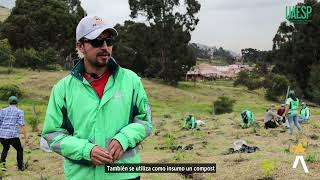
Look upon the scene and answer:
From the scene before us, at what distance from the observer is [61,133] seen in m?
2.98

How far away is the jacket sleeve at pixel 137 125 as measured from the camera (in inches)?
114

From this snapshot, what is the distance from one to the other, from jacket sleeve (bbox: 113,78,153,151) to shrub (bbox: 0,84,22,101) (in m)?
28.5

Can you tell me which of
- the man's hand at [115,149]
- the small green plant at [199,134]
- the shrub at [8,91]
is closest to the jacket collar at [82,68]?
the man's hand at [115,149]

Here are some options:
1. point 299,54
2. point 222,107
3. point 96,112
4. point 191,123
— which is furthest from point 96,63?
point 299,54

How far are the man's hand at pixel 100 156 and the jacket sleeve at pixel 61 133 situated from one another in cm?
3

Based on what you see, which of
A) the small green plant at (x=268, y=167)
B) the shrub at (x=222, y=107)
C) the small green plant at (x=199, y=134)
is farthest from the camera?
the shrub at (x=222, y=107)

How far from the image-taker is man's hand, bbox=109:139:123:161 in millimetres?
Answer: 2844

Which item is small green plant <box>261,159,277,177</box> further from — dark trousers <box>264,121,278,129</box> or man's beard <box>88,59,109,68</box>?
dark trousers <box>264,121,278,129</box>

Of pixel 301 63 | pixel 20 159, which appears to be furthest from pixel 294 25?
pixel 20 159

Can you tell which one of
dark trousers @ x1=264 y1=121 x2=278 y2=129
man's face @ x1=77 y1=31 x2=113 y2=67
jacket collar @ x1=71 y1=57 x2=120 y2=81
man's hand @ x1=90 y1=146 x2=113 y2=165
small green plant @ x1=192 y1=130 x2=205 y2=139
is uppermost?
man's face @ x1=77 y1=31 x2=113 y2=67

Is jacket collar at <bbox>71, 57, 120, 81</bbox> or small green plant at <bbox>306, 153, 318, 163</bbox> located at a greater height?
jacket collar at <bbox>71, 57, 120, 81</bbox>

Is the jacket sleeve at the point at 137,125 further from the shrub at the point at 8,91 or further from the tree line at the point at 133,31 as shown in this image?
the tree line at the point at 133,31

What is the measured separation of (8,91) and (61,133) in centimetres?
2922

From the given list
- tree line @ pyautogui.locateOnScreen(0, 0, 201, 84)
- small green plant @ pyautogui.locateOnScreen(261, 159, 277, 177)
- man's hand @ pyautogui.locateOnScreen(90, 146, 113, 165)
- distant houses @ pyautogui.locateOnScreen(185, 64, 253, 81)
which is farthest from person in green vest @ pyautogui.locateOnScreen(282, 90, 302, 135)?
distant houses @ pyautogui.locateOnScreen(185, 64, 253, 81)
